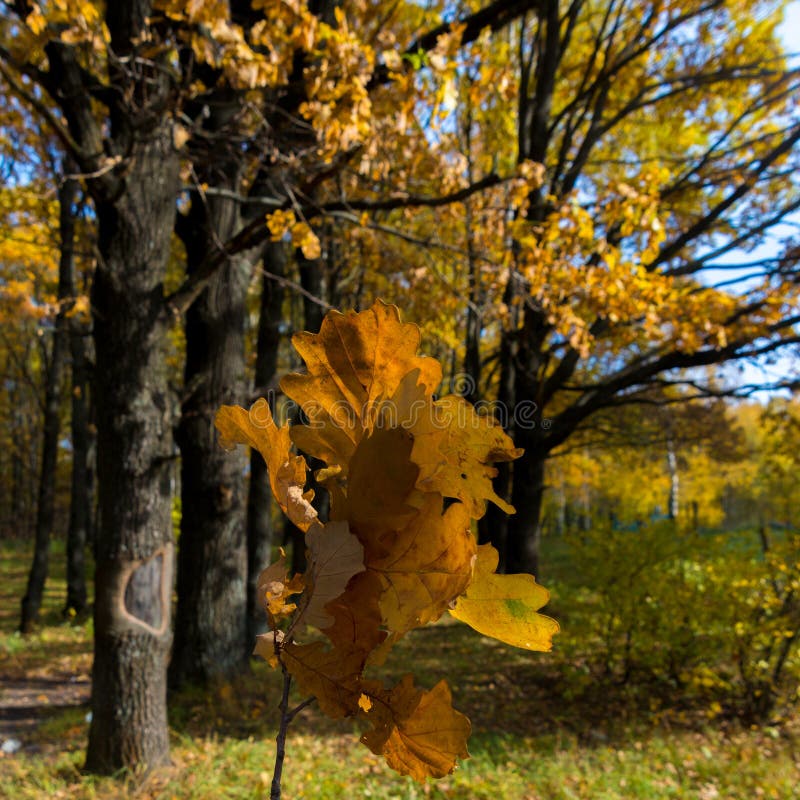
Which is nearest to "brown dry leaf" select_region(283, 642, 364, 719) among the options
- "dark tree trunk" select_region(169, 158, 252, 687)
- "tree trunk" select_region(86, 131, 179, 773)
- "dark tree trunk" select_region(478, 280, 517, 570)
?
"tree trunk" select_region(86, 131, 179, 773)

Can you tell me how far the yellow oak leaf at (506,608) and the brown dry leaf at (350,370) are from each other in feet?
0.61

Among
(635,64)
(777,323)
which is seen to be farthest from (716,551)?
(635,64)

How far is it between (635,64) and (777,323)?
4.06m

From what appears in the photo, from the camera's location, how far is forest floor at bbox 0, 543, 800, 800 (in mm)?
3793

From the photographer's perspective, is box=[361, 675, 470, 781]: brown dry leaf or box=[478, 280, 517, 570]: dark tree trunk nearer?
box=[361, 675, 470, 781]: brown dry leaf

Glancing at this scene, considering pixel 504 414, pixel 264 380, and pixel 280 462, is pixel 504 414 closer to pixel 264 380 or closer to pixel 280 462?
pixel 264 380

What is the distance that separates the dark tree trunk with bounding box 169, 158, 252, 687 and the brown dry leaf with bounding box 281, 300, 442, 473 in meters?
5.01

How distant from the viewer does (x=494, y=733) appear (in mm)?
5285

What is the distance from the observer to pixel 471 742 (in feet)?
16.3

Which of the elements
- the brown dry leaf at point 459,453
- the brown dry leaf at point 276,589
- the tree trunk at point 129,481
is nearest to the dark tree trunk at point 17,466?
the tree trunk at point 129,481

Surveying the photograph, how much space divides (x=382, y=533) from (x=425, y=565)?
0.16 feet

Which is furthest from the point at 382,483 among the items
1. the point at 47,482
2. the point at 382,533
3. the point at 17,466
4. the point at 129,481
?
the point at 17,466

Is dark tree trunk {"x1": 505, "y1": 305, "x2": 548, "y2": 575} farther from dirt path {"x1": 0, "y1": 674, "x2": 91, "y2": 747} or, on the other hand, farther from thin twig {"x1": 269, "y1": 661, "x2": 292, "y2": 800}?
thin twig {"x1": 269, "y1": 661, "x2": 292, "y2": 800}

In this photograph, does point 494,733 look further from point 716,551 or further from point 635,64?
point 635,64
